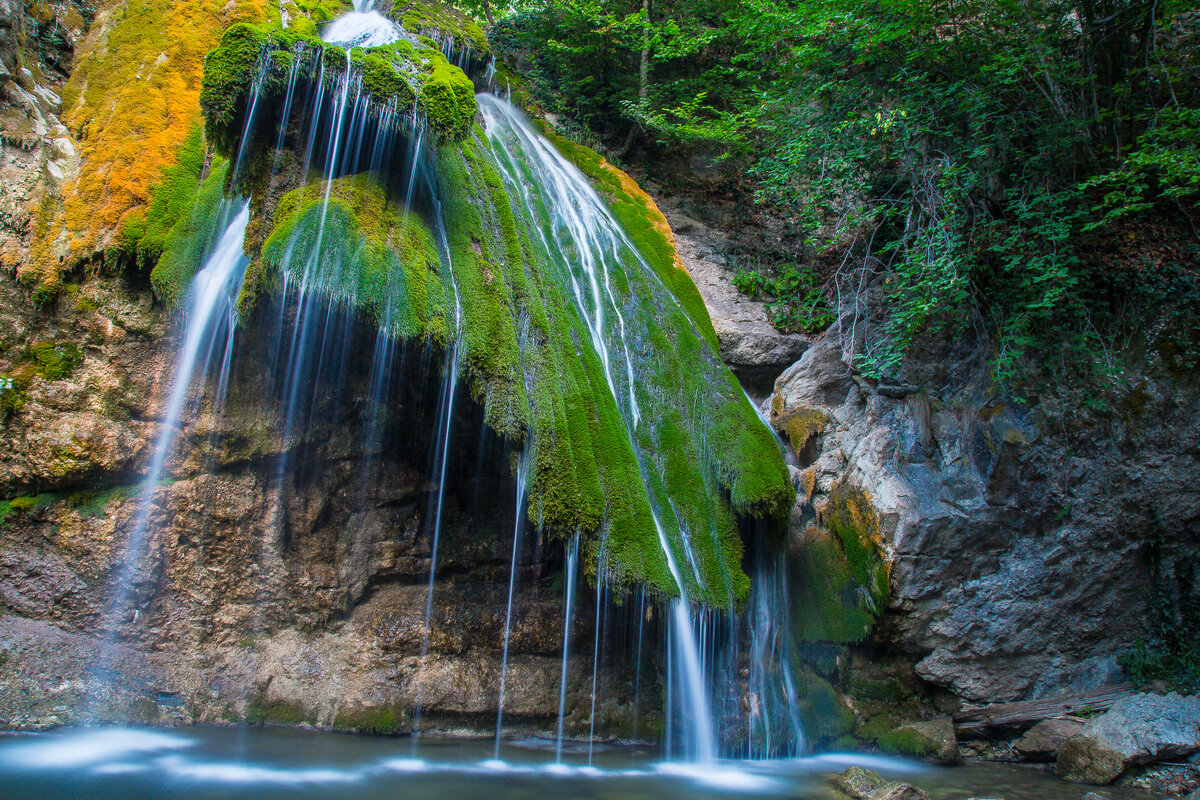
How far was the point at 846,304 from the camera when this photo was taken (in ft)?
30.0

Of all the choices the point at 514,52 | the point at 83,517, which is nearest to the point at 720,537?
the point at 83,517

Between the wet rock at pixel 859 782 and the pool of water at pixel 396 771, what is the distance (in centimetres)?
19

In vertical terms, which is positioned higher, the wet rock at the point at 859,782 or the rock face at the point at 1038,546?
the rock face at the point at 1038,546

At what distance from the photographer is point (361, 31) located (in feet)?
30.7

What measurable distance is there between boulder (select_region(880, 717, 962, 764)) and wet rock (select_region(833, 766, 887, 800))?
1758 millimetres

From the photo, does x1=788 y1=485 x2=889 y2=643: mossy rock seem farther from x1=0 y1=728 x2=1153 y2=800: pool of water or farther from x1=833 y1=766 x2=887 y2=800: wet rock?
x1=833 y1=766 x2=887 y2=800: wet rock

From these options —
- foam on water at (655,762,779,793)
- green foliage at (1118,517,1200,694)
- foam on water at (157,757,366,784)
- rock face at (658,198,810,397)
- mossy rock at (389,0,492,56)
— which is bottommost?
foam on water at (655,762,779,793)

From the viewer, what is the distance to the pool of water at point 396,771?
4.61m

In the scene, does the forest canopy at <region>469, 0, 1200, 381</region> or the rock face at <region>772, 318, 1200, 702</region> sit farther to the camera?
the rock face at <region>772, 318, 1200, 702</region>

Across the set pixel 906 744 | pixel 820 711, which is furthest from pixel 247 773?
pixel 906 744

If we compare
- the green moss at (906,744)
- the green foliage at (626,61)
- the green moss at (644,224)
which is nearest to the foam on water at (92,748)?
the green moss at (906,744)

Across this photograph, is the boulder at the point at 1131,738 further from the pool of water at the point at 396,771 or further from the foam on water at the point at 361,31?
the foam on water at the point at 361,31

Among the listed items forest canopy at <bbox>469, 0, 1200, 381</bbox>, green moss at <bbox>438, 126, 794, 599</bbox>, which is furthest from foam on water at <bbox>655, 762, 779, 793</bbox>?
forest canopy at <bbox>469, 0, 1200, 381</bbox>

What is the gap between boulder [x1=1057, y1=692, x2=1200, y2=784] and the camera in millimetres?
6180
